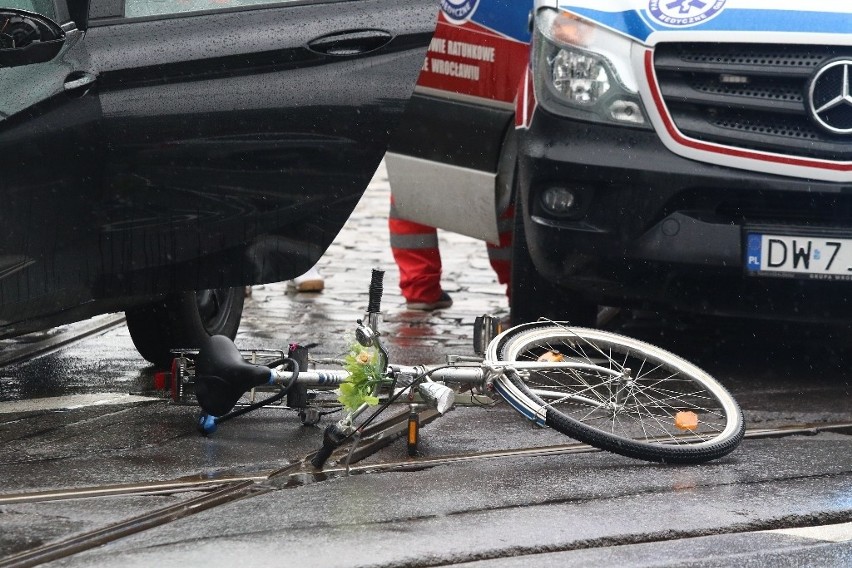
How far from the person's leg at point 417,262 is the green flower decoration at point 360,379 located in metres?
3.64

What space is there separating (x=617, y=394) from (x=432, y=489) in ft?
3.17

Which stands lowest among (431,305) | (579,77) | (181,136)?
(431,305)

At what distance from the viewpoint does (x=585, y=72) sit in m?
5.80

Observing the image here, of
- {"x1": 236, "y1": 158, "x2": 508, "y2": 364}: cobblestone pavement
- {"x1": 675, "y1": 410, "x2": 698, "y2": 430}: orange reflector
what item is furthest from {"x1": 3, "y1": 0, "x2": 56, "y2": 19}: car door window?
{"x1": 675, "y1": 410, "x2": 698, "y2": 430}: orange reflector

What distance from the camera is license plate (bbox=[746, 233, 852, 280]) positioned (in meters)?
5.70

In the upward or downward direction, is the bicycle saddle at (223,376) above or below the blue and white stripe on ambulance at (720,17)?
below

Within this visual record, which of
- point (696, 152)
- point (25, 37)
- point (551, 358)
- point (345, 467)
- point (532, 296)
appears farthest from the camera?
point (532, 296)

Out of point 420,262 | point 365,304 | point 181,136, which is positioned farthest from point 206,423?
point 420,262

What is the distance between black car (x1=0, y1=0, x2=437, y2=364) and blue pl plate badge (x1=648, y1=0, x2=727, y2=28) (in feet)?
3.01

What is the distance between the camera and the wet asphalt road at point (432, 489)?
12.7ft

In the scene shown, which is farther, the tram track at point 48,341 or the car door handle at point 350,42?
the tram track at point 48,341

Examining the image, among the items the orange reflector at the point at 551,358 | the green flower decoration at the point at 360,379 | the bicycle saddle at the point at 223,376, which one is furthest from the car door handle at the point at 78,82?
the orange reflector at the point at 551,358

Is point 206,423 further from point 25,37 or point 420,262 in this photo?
point 420,262

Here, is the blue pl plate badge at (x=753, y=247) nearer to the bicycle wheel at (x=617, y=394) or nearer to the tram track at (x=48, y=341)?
the bicycle wheel at (x=617, y=394)
